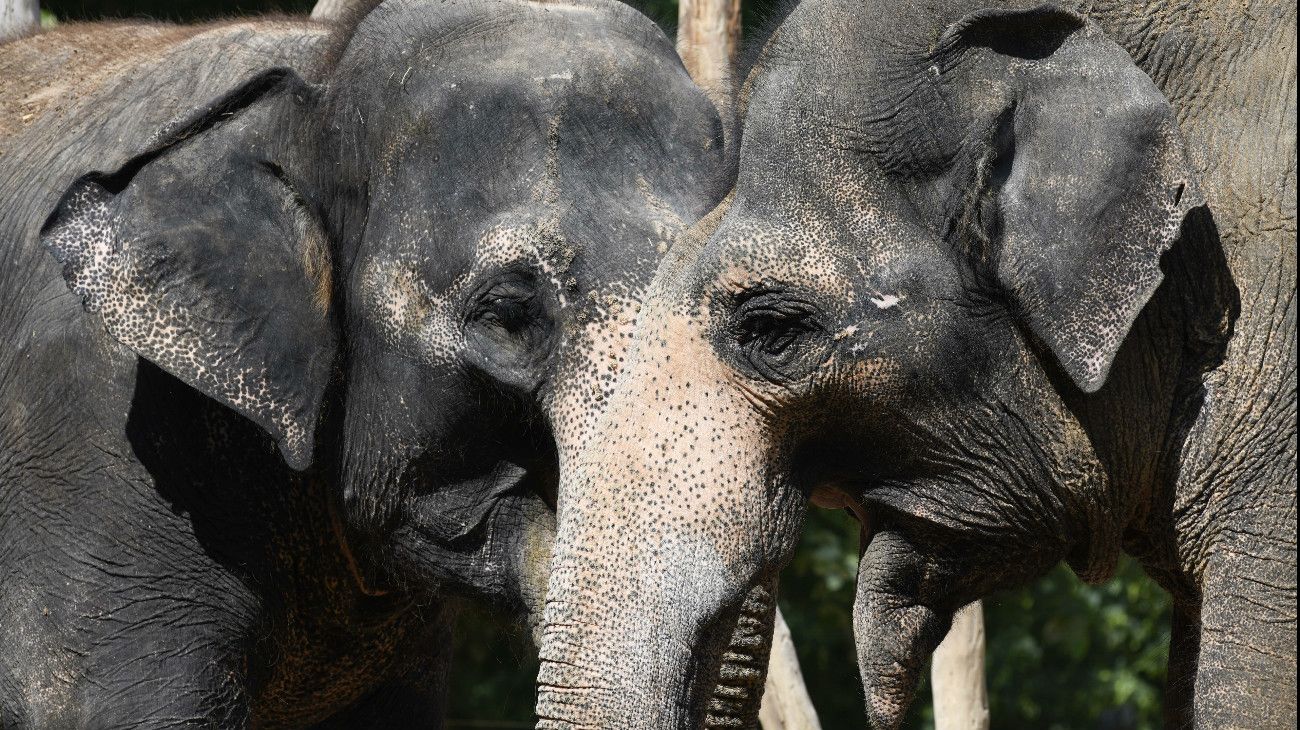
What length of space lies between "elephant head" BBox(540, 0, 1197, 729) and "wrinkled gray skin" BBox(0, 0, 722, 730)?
604 mm

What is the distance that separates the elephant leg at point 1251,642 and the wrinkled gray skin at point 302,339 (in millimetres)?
1147

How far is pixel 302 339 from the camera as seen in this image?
11.9ft

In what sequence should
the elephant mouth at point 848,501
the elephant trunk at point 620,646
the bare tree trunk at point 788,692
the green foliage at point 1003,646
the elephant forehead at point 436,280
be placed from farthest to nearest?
the green foliage at point 1003,646, the bare tree trunk at point 788,692, the elephant forehead at point 436,280, the elephant mouth at point 848,501, the elephant trunk at point 620,646

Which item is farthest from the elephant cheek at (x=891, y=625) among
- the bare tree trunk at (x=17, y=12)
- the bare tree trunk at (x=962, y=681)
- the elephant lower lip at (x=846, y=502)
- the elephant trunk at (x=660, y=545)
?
the bare tree trunk at (x=17, y=12)

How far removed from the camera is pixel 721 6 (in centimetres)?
505

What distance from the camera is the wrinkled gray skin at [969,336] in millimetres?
2600

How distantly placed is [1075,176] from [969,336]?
0.87 feet

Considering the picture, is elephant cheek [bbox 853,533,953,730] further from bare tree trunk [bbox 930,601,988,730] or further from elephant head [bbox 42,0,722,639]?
bare tree trunk [bbox 930,601,988,730]

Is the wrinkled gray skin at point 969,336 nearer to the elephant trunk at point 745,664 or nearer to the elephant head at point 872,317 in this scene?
the elephant head at point 872,317

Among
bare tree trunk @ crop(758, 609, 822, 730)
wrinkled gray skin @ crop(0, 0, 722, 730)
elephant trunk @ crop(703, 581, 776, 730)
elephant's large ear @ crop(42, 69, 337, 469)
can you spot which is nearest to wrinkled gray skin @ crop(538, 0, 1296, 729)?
elephant trunk @ crop(703, 581, 776, 730)

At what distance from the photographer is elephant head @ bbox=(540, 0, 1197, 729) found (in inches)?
102

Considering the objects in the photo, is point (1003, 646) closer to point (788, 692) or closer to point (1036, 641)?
point (1036, 641)

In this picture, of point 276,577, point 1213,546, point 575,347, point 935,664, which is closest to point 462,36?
point 575,347

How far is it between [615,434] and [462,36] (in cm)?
125
